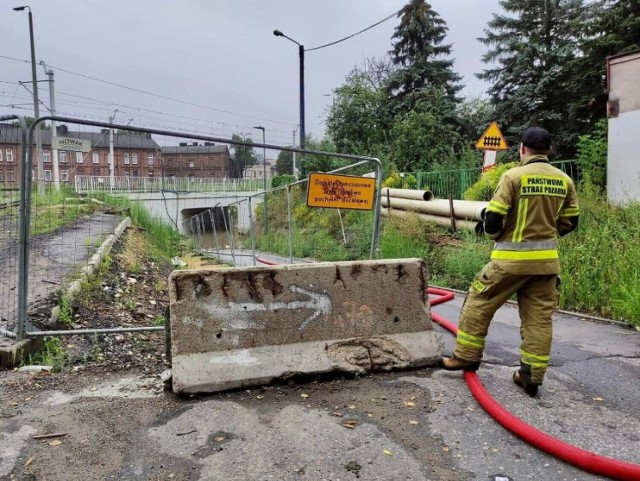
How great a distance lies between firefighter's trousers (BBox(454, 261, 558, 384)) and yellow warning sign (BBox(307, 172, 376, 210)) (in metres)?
1.97

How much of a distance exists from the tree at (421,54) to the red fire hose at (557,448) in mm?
24927

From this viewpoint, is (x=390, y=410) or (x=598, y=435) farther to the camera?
(x=390, y=410)

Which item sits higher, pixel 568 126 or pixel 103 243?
pixel 568 126

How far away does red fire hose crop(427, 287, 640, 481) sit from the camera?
231 cm

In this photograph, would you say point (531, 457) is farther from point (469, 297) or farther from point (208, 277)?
point (208, 277)

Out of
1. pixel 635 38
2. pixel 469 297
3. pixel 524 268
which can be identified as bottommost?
Result: pixel 469 297

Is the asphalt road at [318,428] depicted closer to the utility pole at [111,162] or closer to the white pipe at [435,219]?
the utility pole at [111,162]

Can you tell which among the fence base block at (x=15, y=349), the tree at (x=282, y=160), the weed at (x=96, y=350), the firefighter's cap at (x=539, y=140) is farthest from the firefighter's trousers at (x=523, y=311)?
the fence base block at (x=15, y=349)

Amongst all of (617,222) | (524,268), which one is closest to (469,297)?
(524,268)

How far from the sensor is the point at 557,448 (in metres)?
2.50

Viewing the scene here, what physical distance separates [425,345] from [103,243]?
21.3 ft

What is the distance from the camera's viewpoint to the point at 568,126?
53.7 ft

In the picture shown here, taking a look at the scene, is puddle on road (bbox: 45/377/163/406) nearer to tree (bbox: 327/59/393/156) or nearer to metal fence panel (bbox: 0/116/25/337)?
metal fence panel (bbox: 0/116/25/337)

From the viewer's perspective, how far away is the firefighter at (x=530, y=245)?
10.7 feet
